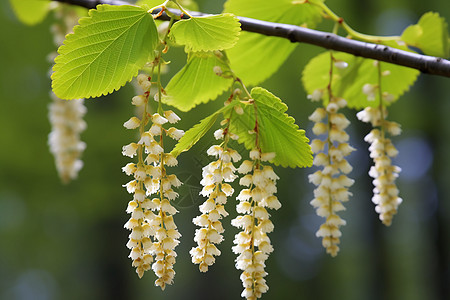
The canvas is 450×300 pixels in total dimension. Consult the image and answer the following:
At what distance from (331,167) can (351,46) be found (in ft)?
0.71

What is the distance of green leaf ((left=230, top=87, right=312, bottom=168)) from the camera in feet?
2.29

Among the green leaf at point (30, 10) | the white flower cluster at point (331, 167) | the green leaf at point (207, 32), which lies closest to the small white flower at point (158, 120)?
the green leaf at point (207, 32)

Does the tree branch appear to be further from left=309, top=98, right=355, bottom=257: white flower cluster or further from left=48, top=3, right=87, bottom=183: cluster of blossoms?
left=48, top=3, right=87, bottom=183: cluster of blossoms

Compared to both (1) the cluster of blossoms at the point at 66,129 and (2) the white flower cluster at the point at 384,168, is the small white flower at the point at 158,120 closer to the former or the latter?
(2) the white flower cluster at the point at 384,168

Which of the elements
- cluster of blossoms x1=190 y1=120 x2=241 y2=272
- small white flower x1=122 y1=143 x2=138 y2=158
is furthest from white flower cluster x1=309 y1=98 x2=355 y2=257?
small white flower x1=122 y1=143 x2=138 y2=158

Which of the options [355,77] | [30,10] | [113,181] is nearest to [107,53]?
[355,77]

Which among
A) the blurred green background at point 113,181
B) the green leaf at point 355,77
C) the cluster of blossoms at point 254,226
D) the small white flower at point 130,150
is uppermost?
the blurred green background at point 113,181

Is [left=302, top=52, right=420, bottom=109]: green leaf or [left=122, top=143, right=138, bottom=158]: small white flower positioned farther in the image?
[left=302, top=52, right=420, bottom=109]: green leaf

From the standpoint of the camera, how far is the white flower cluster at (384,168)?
891 mm

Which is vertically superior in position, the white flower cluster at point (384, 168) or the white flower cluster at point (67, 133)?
the white flower cluster at point (67, 133)

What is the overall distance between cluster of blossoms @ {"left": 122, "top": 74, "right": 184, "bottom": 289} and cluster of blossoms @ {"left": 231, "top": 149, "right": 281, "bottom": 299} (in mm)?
111

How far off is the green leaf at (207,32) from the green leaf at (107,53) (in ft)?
0.15

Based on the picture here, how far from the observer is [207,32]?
67 centimetres

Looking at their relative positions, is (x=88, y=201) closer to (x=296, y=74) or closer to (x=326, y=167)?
(x=296, y=74)
